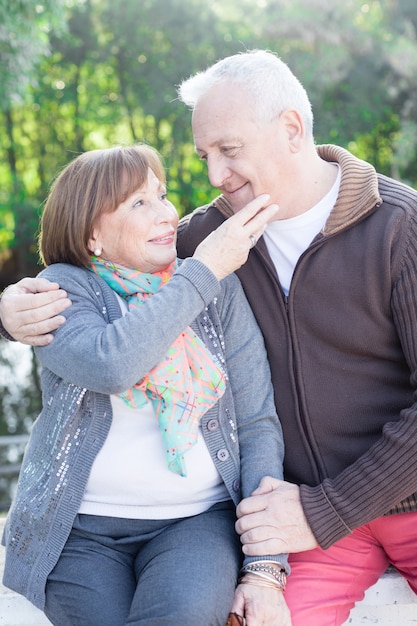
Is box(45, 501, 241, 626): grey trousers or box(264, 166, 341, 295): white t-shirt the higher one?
box(264, 166, 341, 295): white t-shirt

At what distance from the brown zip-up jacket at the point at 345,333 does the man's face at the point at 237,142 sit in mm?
224

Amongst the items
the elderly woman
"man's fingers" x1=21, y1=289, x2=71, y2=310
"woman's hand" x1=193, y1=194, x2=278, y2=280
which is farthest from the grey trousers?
"woman's hand" x1=193, y1=194, x2=278, y2=280

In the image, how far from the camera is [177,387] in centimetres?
201

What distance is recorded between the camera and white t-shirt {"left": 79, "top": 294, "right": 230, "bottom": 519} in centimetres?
202

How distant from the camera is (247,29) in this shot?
13070 mm

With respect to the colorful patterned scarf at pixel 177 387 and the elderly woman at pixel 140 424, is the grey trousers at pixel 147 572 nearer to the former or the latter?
the elderly woman at pixel 140 424

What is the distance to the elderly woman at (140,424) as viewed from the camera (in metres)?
1.87

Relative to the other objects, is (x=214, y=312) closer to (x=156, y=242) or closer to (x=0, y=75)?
(x=156, y=242)

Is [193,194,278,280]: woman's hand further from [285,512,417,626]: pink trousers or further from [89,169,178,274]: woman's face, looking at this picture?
[285,512,417,626]: pink trousers

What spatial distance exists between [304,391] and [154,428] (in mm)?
492

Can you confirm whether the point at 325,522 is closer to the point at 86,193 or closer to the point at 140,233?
the point at 140,233

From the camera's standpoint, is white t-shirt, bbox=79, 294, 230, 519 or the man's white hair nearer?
white t-shirt, bbox=79, 294, 230, 519

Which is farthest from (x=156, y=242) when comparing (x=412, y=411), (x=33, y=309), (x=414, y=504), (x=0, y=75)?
(x=0, y=75)

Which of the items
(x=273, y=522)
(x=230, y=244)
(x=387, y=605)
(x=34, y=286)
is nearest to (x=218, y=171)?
(x=230, y=244)
